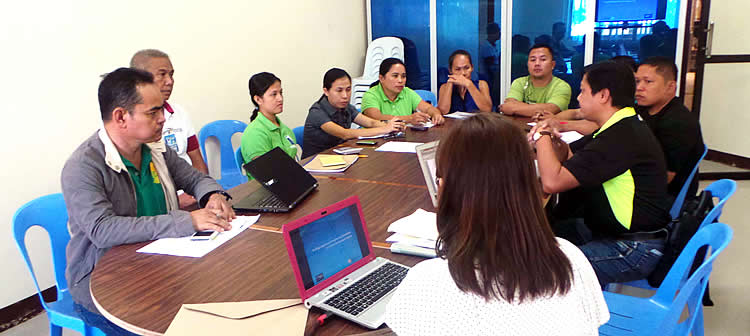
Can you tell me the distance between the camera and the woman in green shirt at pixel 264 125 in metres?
2.94

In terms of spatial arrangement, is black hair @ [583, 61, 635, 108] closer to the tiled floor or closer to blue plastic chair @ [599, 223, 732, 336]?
blue plastic chair @ [599, 223, 732, 336]

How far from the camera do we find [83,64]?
2.95m

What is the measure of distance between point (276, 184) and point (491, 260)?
129 centimetres

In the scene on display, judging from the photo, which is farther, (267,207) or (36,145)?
(36,145)

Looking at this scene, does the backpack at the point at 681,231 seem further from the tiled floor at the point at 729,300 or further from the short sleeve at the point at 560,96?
the short sleeve at the point at 560,96

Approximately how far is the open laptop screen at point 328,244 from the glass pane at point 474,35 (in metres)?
4.69

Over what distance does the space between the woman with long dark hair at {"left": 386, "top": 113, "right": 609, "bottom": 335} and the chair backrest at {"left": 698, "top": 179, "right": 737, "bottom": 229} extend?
3.69 feet

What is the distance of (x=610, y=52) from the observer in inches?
209

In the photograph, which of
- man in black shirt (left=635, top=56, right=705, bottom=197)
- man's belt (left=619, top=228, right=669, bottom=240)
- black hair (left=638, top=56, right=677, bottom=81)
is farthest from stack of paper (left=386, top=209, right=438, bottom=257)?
black hair (left=638, top=56, right=677, bottom=81)

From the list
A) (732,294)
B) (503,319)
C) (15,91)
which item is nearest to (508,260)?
(503,319)

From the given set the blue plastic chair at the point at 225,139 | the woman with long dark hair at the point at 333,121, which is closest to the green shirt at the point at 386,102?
the woman with long dark hair at the point at 333,121

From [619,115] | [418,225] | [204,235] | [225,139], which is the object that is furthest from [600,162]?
[225,139]

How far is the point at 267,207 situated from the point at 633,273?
1.38m

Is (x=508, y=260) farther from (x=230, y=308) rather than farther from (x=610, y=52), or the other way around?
(x=610, y=52)
